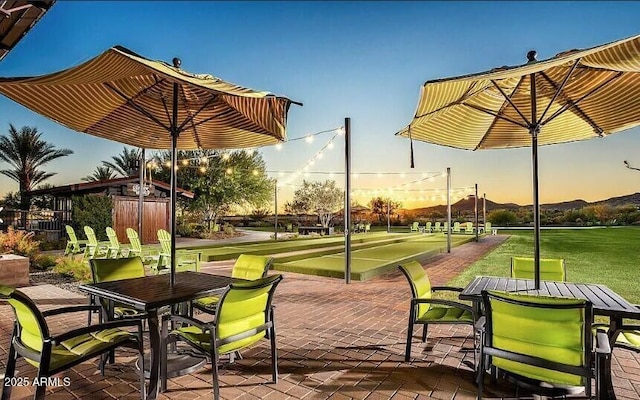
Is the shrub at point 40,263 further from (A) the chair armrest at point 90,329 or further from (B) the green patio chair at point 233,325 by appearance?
(A) the chair armrest at point 90,329

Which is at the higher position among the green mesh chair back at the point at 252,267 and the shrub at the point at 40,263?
the green mesh chair back at the point at 252,267

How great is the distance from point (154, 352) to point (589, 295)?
3.25m

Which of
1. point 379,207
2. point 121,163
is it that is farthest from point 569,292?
point 379,207

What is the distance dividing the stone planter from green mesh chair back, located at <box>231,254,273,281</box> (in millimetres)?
5208

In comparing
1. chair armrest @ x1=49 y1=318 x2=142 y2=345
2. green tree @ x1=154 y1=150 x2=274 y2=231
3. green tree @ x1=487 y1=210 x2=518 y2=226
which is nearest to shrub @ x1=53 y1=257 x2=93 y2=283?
chair armrest @ x1=49 y1=318 x2=142 y2=345

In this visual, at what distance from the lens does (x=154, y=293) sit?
2807 mm

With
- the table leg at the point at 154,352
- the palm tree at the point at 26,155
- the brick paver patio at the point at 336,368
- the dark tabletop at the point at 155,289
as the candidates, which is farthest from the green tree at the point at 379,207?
the table leg at the point at 154,352

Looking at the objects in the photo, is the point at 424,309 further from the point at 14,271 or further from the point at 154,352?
the point at 14,271

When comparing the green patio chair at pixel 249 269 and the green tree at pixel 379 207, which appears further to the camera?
the green tree at pixel 379 207

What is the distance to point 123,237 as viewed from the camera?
16.4 metres

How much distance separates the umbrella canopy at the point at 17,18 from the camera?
519cm

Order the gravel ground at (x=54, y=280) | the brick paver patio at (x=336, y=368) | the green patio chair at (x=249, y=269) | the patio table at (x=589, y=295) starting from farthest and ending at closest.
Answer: the gravel ground at (x=54, y=280)
the green patio chair at (x=249, y=269)
the brick paver patio at (x=336, y=368)
the patio table at (x=589, y=295)

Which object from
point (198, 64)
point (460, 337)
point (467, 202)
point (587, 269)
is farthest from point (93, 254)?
point (467, 202)

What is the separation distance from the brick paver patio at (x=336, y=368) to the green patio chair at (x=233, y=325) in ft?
0.76
